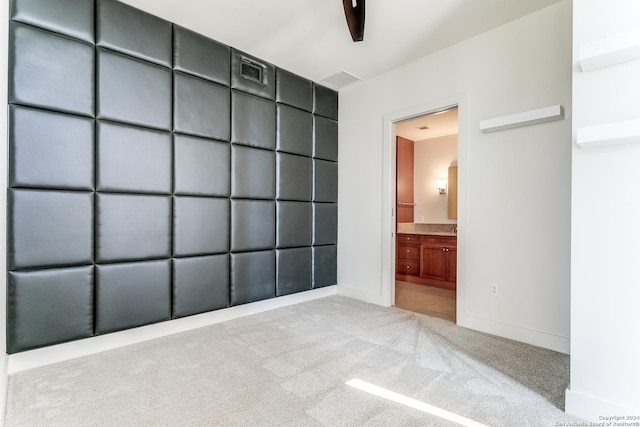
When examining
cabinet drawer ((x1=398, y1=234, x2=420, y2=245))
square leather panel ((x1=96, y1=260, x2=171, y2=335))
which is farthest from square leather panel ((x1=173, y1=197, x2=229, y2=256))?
cabinet drawer ((x1=398, y1=234, x2=420, y2=245))

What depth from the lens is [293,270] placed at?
12.0ft

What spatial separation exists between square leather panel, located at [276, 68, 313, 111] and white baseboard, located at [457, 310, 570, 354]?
2.89 meters

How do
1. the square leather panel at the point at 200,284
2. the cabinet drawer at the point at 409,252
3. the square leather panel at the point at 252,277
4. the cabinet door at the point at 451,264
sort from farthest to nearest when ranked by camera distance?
the cabinet drawer at the point at 409,252 → the cabinet door at the point at 451,264 → the square leather panel at the point at 252,277 → the square leather panel at the point at 200,284

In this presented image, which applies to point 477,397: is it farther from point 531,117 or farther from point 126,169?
point 126,169

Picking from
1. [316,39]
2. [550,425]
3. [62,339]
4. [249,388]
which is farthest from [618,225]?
[62,339]

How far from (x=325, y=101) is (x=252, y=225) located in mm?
1935

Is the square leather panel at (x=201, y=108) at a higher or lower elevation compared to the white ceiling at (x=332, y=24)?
lower

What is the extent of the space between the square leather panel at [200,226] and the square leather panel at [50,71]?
997 mm

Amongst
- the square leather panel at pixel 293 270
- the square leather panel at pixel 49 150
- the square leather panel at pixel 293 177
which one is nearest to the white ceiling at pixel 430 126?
the square leather panel at pixel 293 177

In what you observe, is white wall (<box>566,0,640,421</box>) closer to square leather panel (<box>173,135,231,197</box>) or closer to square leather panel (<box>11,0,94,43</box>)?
square leather panel (<box>173,135,231,197</box>)

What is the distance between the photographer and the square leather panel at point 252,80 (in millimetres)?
3164

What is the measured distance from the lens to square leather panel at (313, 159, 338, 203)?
3949mm

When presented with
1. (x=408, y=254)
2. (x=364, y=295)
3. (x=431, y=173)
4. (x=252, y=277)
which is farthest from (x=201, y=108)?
(x=431, y=173)

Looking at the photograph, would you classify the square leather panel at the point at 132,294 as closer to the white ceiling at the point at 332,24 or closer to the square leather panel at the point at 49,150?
the square leather panel at the point at 49,150
